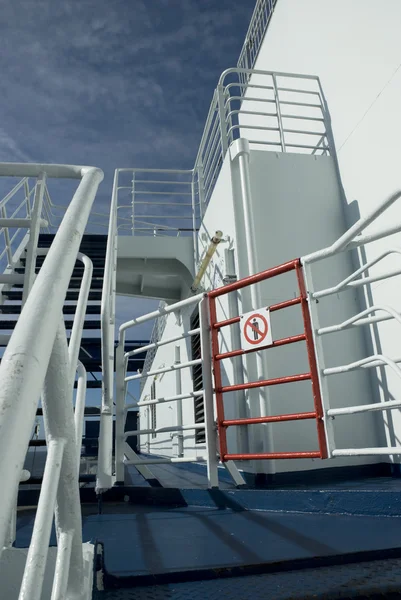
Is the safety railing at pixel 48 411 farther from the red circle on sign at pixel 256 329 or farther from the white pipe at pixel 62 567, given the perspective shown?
the red circle on sign at pixel 256 329

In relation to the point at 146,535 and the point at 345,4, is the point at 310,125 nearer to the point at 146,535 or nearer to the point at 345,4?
the point at 345,4

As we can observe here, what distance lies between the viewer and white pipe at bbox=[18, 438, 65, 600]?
75 centimetres

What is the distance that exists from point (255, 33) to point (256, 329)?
17.5 ft

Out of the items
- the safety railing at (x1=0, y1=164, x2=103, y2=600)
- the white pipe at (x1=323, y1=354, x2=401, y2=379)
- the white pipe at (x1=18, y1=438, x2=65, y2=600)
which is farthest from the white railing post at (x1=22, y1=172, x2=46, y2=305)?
the white pipe at (x1=323, y1=354, x2=401, y2=379)

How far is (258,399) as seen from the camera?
11.4 ft

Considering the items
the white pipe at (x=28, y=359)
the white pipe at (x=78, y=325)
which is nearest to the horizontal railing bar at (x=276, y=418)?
the white pipe at (x=78, y=325)

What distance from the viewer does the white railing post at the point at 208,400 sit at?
2.85 meters

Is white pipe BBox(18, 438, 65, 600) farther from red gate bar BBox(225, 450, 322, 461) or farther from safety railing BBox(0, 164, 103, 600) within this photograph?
red gate bar BBox(225, 450, 322, 461)

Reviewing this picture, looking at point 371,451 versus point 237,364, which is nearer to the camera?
point 371,451

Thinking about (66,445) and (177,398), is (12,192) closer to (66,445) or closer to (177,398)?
(177,398)

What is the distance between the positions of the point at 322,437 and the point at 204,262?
2.94 m

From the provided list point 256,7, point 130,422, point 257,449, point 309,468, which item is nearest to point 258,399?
point 257,449

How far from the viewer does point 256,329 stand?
2.94 m

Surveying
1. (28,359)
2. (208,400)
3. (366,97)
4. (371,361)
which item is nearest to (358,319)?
(371,361)
